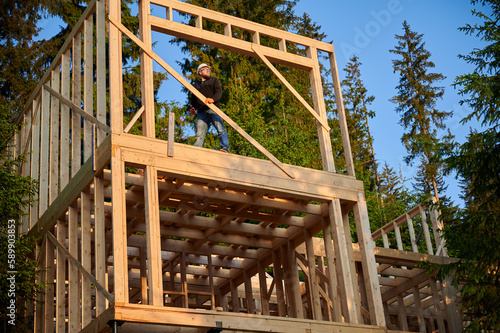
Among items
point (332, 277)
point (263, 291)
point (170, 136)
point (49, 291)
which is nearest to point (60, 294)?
point (49, 291)

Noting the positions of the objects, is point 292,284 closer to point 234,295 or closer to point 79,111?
point 234,295

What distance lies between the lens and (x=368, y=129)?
3838cm

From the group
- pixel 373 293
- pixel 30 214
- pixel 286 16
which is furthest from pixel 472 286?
pixel 286 16

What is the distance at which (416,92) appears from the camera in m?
36.6

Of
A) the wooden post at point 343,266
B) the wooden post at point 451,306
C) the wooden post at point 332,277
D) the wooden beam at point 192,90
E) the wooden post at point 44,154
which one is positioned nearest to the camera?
the wooden beam at point 192,90

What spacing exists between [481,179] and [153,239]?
25.4ft

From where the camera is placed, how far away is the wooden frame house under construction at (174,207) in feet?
31.5

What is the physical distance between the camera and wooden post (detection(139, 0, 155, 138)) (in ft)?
34.2

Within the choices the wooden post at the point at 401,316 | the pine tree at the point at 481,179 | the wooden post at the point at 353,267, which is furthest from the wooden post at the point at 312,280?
the wooden post at the point at 401,316

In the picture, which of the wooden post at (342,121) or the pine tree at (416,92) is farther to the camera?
the pine tree at (416,92)

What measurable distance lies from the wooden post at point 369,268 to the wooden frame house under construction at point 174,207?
0.07 ft

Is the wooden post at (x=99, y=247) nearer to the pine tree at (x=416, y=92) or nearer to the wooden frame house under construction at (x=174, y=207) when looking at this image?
the wooden frame house under construction at (x=174, y=207)

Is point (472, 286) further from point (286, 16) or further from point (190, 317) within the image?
point (286, 16)

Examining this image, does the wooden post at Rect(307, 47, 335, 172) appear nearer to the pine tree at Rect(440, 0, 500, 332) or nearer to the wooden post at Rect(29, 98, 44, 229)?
the pine tree at Rect(440, 0, 500, 332)
